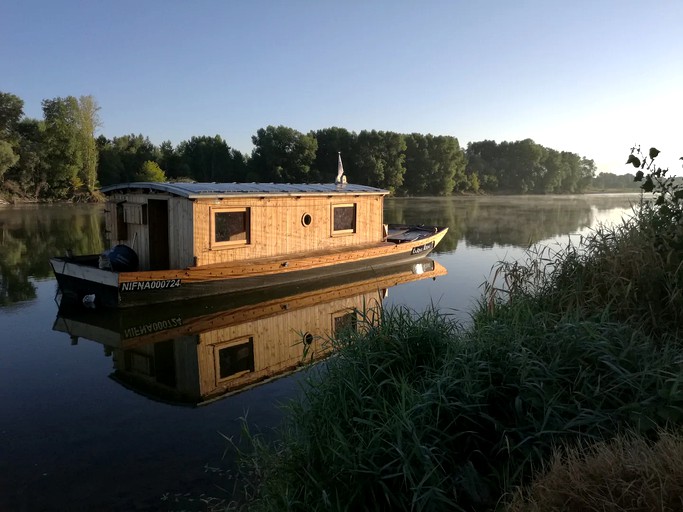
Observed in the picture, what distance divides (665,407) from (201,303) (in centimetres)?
919

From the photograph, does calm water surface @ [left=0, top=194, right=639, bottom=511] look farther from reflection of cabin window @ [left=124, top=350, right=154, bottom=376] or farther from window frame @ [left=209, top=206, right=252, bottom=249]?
window frame @ [left=209, top=206, right=252, bottom=249]

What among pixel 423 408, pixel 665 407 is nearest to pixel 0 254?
pixel 423 408

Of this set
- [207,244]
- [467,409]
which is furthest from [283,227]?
[467,409]

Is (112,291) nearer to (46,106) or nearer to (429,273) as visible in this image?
(429,273)

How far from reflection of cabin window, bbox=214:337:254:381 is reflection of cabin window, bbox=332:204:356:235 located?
21.3 ft

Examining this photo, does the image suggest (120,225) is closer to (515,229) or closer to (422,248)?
(422,248)

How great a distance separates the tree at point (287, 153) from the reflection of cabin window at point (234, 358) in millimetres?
45119

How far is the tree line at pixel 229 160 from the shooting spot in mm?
43844

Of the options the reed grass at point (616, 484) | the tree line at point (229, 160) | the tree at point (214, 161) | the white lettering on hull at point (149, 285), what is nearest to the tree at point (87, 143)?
the tree line at point (229, 160)

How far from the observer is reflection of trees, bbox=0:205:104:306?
13.4 meters

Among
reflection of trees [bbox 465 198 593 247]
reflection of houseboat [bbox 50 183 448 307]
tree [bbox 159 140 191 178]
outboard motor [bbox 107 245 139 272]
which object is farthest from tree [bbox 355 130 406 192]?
outboard motor [bbox 107 245 139 272]

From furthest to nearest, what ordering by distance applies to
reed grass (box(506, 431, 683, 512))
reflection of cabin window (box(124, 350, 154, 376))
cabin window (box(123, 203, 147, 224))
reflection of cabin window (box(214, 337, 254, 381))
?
cabin window (box(123, 203, 147, 224)) → reflection of cabin window (box(124, 350, 154, 376)) → reflection of cabin window (box(214, 337, 254, 381)) → reed grass (box(506, 431, 683, 512))

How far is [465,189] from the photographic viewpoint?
73.2 m

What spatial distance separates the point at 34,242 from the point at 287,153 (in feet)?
116
